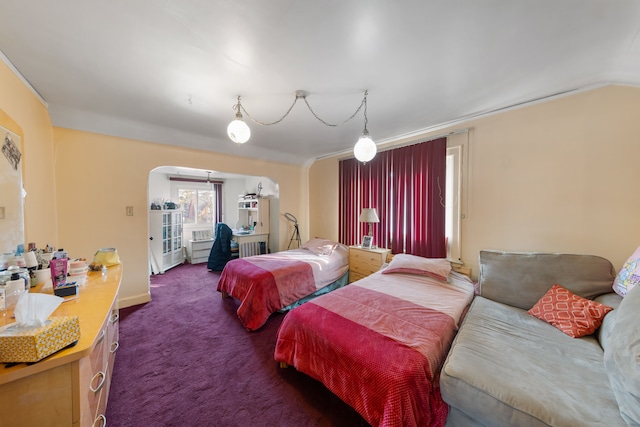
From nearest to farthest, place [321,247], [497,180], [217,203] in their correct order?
1. [497,180]
2. [321,247]
3. [217,203]

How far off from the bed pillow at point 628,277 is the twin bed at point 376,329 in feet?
3.15

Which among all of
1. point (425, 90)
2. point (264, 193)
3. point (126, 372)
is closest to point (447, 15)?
point (425, 90)

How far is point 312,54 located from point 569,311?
8.92 ft

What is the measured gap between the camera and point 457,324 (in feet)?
5.70

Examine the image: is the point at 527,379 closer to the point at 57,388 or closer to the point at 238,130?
the point at 57,388

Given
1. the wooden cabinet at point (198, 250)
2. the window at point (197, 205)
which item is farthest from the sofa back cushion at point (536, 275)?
the window at point (197, 205)

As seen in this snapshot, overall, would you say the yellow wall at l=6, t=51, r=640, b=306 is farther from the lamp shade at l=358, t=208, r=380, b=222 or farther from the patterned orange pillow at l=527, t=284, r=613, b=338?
the lamp shade at l=358, t=208, r=380, b=222

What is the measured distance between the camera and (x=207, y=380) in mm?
1775

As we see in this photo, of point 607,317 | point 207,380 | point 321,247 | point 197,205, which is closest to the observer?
point 607,317

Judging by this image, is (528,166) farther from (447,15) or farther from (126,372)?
(126,372)

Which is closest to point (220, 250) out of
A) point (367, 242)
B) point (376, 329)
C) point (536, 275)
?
point (367, 242)

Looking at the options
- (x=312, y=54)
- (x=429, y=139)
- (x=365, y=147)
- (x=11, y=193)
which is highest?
(x=312, y=54)

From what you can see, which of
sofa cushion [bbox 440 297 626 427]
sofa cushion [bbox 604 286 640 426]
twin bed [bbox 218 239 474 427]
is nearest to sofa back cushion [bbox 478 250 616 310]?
twin bed [bbox 218 239 474 427]

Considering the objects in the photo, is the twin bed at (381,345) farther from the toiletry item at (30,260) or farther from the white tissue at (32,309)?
the toiletry item at (30,260)
